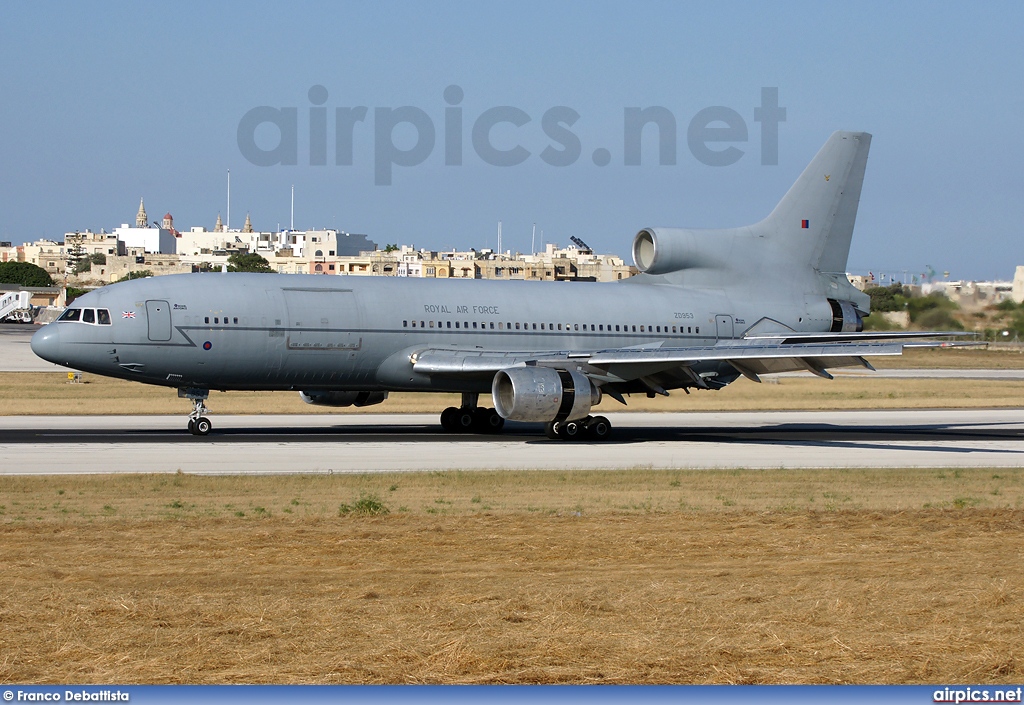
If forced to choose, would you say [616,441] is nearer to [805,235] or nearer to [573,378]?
Result: [573,378]

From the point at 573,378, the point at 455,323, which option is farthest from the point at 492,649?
the point at 455,323

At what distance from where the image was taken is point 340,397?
35.1 metres

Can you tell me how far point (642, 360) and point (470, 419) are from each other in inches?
244

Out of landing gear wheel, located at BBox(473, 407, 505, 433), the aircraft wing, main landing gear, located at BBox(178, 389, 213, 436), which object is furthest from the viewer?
landing gear wheel, located at BBox(473, 407, 505, 433)

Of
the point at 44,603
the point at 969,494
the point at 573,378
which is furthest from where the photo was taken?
the point at 573,378

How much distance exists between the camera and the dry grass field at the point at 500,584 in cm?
941

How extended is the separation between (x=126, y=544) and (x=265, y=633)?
17.9ft

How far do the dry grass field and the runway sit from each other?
4.28 meters

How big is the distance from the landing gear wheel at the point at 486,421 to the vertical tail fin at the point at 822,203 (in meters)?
11.9

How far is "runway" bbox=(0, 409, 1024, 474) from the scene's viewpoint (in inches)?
1019

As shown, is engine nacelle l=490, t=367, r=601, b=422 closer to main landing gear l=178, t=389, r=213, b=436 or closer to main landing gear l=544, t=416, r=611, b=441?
main landing gear l=544, t=416, r=611, b=441

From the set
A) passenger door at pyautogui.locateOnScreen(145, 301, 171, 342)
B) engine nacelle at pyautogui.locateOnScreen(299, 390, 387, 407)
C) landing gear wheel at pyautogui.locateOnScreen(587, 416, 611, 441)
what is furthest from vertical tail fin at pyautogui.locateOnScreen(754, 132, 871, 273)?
passenger door at pyautogui.locateOnScreen(145, 301, 171, 342)

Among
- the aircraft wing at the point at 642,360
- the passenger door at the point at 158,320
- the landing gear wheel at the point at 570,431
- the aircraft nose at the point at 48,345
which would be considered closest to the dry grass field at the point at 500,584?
the aircraft nose at the point at 48,345

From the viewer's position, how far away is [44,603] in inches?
444
